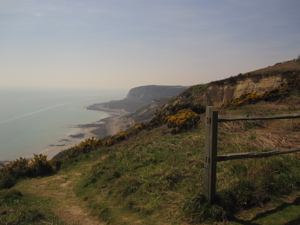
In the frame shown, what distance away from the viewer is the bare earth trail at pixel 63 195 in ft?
16.7

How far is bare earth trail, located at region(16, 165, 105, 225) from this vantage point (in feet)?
16.7

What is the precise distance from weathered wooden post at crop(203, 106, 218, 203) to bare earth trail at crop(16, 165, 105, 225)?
2561mm

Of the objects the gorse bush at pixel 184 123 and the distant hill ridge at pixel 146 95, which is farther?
the distant hill ridge at pixel 146 95

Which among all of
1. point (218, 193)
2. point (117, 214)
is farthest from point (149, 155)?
point (218, 193)

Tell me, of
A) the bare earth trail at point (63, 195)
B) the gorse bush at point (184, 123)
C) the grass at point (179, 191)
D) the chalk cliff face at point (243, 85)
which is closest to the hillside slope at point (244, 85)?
the chalk cliff face at point (243, 85)

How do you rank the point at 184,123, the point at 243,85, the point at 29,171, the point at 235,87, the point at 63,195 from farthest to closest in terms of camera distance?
the point at 235,87 → the point at 243,85 → the point at 184,123 → the point at 29,171 → the point at 63,195

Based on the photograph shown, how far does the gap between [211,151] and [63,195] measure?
565 cm

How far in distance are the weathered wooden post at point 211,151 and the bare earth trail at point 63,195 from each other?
101 inches

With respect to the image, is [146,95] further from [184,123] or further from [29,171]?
[29,171]

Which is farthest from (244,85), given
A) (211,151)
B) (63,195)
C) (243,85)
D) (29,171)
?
(211,151)

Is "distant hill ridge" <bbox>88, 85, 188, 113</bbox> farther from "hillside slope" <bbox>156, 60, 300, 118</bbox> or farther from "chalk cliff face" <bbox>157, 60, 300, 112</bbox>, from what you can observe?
"hillside slope" <bbox>156, 60, 300, 118</bbox>

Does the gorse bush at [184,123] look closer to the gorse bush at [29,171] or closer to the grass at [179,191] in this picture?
the grass at [179,191]

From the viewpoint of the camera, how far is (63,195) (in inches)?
278

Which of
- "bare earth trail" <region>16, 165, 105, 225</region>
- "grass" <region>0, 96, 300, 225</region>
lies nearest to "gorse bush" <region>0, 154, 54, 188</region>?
"bare earth trail" <region>16, 165, 105, 225</region>
